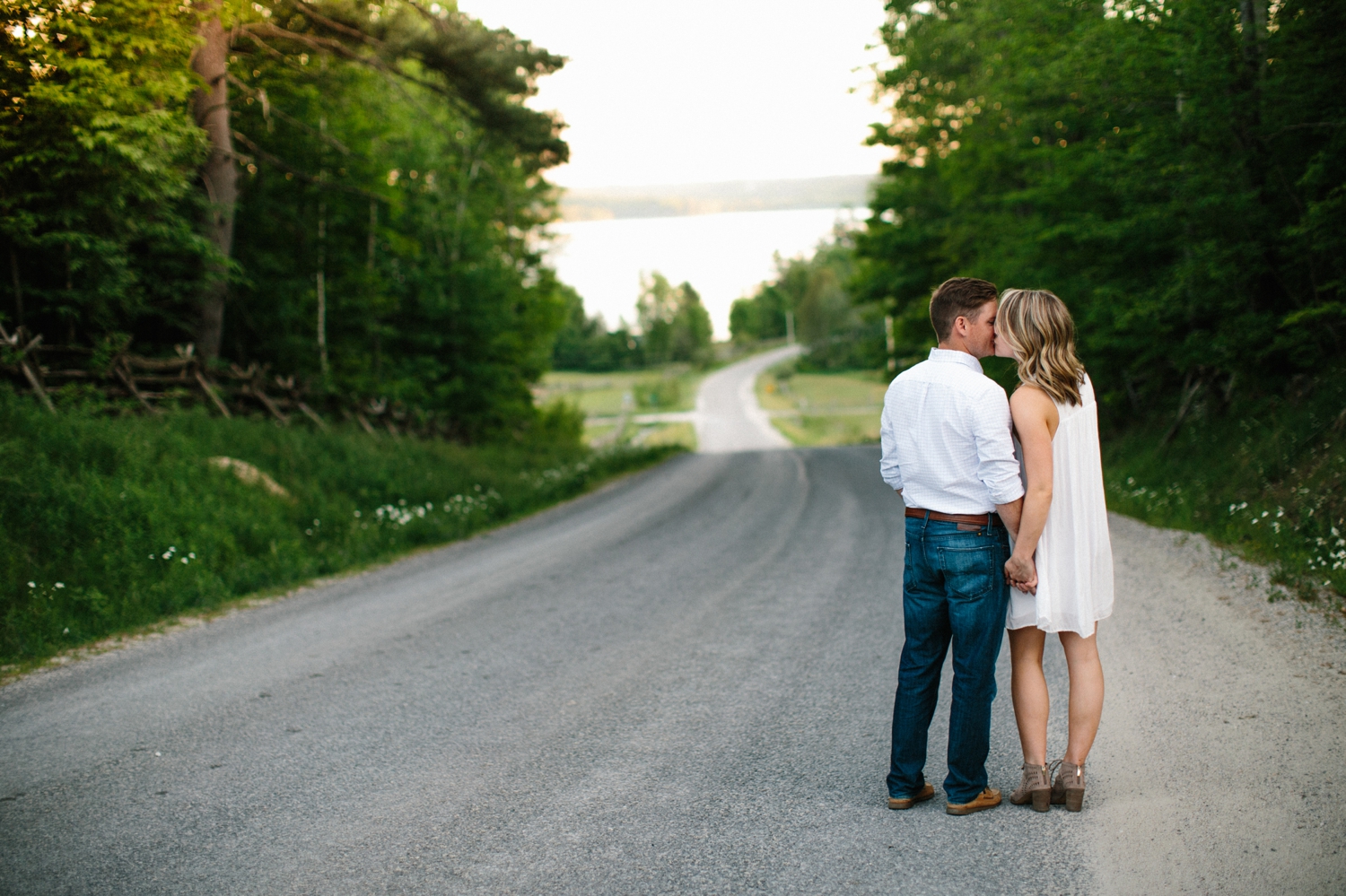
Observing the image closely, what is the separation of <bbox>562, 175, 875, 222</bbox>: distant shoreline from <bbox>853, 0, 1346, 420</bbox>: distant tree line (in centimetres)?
1481

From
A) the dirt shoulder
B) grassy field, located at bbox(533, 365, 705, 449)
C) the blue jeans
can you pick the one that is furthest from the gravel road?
grassy field, located at bbox(533, 365, 705, 449)

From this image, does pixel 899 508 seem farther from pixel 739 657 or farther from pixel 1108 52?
pixel 739 657

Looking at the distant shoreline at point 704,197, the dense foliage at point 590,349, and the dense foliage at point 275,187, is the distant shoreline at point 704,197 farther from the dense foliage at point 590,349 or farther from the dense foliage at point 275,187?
the dense foliage at point 590,349

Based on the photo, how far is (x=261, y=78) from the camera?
16.3 m

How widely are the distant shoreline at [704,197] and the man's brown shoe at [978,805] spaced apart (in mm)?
26564

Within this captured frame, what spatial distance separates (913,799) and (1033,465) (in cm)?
144

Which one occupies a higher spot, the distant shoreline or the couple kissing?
the distant shoreline

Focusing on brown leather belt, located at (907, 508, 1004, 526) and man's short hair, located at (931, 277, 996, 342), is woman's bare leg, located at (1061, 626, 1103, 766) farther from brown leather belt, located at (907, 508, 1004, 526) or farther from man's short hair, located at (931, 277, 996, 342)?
man's short hair, located at (931, 277, 996, 342)

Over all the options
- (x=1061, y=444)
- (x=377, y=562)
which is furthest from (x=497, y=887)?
(x=377, y=562)

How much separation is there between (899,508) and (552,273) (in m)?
21.4

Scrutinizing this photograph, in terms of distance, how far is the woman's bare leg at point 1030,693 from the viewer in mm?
3414

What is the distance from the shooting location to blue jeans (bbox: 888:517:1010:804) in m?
3.29

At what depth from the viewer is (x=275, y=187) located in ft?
54.5

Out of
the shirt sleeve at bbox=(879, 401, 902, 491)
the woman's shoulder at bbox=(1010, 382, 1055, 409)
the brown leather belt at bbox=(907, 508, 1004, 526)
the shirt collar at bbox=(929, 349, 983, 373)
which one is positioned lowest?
the brown leather belt at bbox=(907, 508, 1004, 526)
